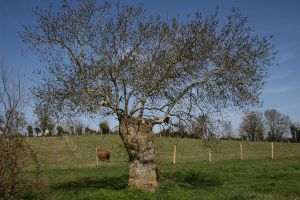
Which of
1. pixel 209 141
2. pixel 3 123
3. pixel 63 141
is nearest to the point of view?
pixel 3 123

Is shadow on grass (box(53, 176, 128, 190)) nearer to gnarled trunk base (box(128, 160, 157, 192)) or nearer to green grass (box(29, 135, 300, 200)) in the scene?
green grass (box(29, 135, 300, 200))

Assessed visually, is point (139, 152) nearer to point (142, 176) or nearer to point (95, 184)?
point (142, 176)

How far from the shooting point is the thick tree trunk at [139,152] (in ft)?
58.7

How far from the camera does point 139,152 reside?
1800 cm

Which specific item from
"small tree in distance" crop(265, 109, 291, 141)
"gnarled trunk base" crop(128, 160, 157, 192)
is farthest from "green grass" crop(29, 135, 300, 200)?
"small tree in distance" crop(265, 109, 291, 141)

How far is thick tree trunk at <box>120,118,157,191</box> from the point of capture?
17.9 metres

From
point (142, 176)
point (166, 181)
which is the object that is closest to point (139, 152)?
point (142, 176)

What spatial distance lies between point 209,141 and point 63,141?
1921 inches

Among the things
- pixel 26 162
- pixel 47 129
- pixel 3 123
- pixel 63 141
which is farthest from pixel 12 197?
pixel 63 141

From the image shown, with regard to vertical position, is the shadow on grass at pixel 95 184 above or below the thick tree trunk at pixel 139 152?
below

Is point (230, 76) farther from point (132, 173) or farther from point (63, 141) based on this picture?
point (63, 141)

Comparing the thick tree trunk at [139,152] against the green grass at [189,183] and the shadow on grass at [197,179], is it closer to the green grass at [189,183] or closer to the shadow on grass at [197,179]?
the green grass at [189,183]

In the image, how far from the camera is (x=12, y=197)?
13438mm

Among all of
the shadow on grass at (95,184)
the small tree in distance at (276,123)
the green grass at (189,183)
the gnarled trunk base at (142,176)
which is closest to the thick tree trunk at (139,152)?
the gnarled trunk base at (142,176)
